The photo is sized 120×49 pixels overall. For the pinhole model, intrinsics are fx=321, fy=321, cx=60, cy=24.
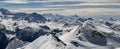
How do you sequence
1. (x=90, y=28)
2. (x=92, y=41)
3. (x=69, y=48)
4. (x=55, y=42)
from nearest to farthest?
1. (x=69, y=48)
2. (x=55, y=42)
3. (x=92, y=41)
4. (x=90, y=28)

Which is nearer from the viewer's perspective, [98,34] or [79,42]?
[79,42]

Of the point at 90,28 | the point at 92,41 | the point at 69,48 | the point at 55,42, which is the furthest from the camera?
the point at 90,28

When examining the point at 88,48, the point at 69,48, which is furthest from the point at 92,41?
the point at 69,48

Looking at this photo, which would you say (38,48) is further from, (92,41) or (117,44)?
(117,44)

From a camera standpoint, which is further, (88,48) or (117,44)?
(117,44)

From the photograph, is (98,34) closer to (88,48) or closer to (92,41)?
(92,41)

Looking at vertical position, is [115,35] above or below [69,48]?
below

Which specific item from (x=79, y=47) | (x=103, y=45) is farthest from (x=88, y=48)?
(x=103, y=45)

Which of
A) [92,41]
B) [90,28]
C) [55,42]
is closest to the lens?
[55,42]
